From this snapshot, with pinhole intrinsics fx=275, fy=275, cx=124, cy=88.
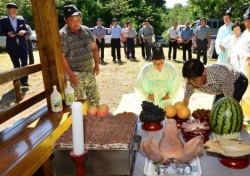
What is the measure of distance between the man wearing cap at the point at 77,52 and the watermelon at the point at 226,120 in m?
2.37

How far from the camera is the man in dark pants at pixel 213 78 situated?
2.63 m

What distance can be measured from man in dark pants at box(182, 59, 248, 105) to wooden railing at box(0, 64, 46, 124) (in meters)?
1.49

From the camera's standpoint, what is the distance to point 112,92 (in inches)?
310

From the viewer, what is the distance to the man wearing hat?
4215 millimetres

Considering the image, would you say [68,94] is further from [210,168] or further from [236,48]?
[236,48]

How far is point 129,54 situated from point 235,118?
42.8 ft

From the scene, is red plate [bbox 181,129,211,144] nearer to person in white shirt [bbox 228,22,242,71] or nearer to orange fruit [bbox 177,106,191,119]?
orange fruit [bbox 177,106,191,119]

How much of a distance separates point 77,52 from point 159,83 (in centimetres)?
134

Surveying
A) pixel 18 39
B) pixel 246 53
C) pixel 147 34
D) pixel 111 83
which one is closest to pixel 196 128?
pixel 246 53

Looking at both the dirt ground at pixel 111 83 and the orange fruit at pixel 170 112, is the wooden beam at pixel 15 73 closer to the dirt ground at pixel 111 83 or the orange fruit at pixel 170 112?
the dirt ground at pixel 111 83

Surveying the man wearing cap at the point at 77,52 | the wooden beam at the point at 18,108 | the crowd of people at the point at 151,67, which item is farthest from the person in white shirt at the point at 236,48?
the wooden beam at the point at 18,108

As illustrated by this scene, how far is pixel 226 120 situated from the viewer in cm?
202

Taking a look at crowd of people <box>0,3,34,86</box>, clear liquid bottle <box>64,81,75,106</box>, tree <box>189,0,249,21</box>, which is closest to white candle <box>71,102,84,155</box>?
clear liquid bottle <box>64,81,75,106</box>

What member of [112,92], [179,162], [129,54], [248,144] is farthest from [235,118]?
[129,54]
